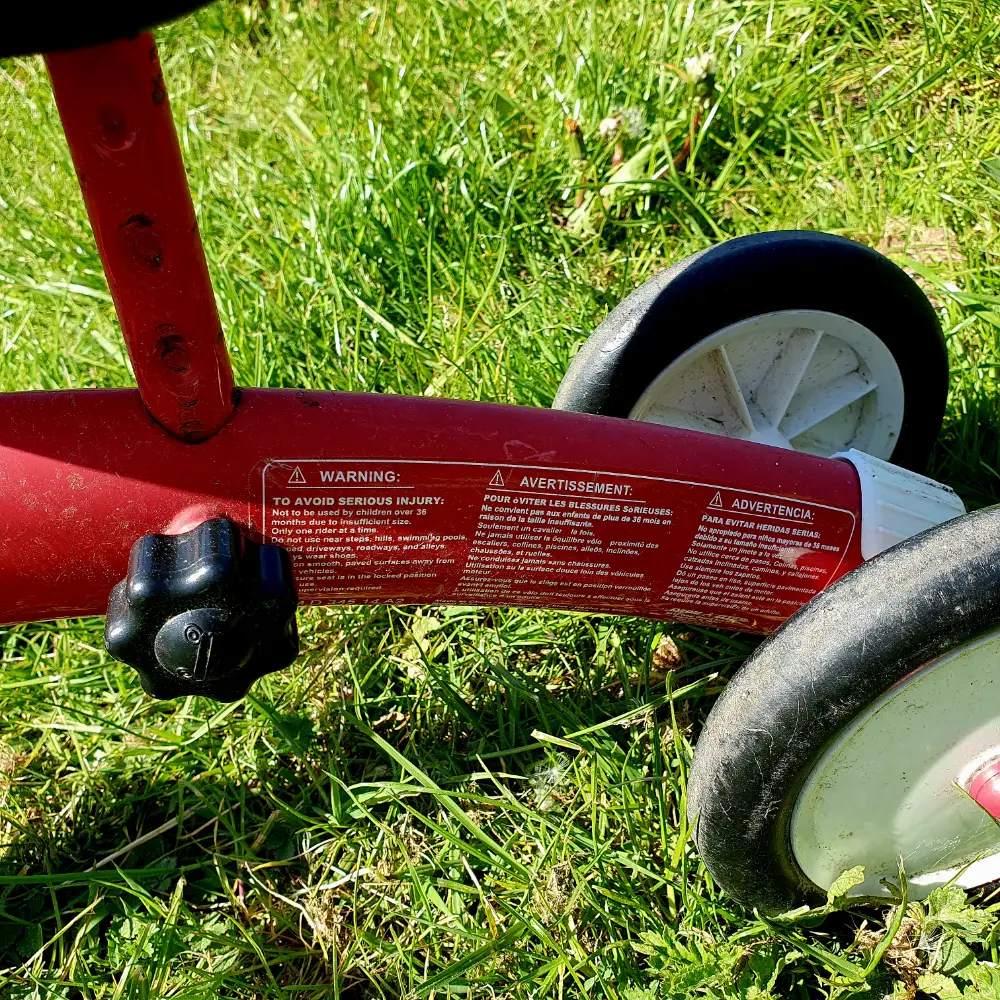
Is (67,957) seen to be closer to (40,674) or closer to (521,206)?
(40,674)

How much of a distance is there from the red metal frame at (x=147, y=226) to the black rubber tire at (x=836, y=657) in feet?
1.83

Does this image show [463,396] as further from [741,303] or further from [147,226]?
[147,226]

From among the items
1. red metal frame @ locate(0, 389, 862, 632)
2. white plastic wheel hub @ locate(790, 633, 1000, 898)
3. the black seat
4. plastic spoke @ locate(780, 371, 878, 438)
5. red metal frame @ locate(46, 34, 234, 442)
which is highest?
the black seat

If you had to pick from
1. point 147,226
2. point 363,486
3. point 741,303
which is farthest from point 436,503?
point 741,303

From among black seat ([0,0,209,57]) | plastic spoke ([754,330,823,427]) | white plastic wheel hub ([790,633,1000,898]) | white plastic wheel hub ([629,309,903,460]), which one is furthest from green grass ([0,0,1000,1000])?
black seat ([0,0,209,57])

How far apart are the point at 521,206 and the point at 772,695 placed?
119cm

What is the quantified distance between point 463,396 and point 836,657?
2.92 ft

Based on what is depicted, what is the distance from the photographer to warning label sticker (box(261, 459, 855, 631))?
3.35 ft

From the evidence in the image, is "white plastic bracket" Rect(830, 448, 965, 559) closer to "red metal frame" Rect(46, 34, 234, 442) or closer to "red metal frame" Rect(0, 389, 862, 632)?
"red metal frame" Rect(0, 389, 862, 632)

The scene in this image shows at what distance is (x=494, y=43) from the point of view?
7.05ft

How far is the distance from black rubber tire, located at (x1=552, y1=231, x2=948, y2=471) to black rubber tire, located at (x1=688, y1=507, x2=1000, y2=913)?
0.41 meters

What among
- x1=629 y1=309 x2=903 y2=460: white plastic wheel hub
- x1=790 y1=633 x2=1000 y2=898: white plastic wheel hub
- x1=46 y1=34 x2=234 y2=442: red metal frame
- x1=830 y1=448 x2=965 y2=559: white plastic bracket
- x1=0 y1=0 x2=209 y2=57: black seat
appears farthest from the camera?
x1=629 y1=309 x2=903 y2=460: white plastic wheel hub

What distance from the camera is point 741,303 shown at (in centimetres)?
128

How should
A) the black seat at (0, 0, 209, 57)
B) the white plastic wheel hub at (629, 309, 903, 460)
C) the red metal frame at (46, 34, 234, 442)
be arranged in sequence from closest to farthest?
the black seat at (0, 0, 209, 57)
the red metal frame at (46, 34, 234, 442)
the white plastic wheel hub at (629, 309, 903, 460)
